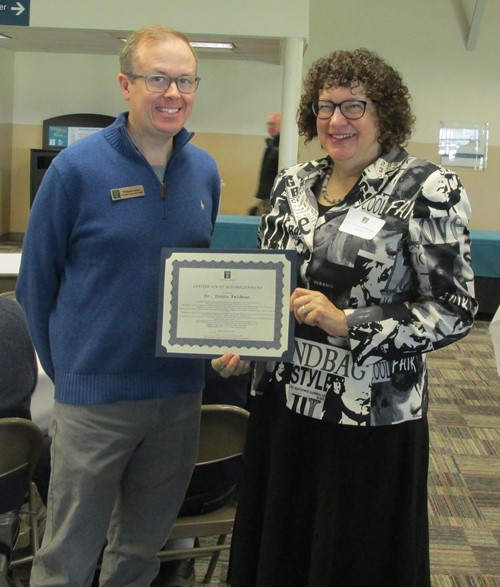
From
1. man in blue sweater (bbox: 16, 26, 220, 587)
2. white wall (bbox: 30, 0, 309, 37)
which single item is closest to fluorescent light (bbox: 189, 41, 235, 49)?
white wall (bbox: 30, 0, 309, 37)

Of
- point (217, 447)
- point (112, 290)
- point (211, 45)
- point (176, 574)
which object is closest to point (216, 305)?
point (112, 290)

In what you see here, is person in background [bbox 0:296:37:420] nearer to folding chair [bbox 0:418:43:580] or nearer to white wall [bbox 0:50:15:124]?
folding chair [bbox 0:418:43:580]

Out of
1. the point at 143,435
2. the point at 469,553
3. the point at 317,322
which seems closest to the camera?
the point at 317,322

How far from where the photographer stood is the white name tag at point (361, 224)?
5.50 feet

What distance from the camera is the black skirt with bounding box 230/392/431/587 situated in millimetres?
1781

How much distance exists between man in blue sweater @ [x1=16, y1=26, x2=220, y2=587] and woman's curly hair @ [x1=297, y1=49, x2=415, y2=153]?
1.19 ft

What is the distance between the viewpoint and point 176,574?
2.58m

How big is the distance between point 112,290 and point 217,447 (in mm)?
723

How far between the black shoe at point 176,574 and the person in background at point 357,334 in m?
0.70

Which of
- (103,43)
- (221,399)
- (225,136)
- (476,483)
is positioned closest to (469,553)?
(476,483)

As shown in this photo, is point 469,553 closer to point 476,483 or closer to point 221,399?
point 476,483

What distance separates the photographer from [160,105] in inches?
71.5

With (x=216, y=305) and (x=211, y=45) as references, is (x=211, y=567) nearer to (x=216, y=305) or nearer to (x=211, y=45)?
(x=216, y=305)

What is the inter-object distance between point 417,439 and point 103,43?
8.97 m
